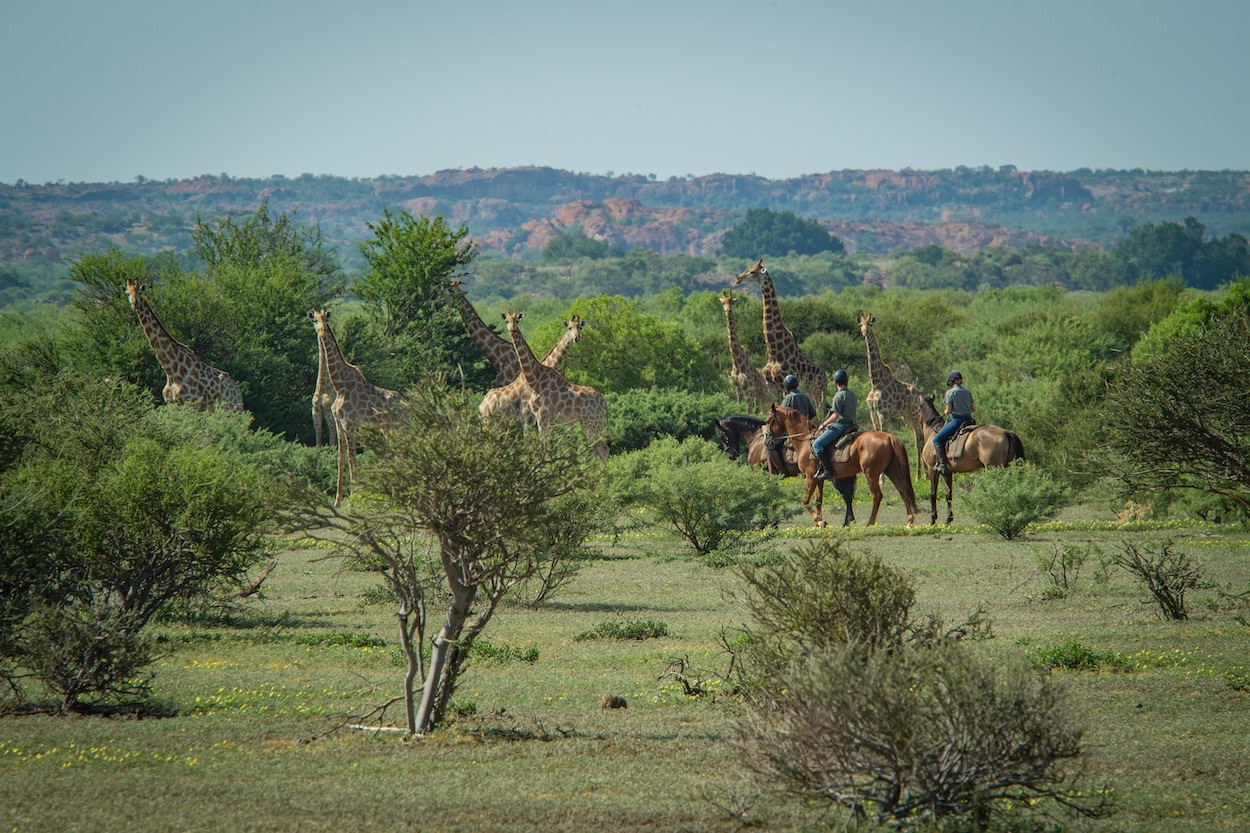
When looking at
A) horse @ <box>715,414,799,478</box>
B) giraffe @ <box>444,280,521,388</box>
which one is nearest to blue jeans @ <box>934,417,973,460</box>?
horse @ <box>715,414,799,478</box>

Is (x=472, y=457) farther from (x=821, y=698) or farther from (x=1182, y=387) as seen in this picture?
(x=1182, y=387)

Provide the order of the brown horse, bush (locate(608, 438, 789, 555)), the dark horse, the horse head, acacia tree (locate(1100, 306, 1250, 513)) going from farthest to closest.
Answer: the horse head
the dark horse
the brown horse
bush (locate(608, 438, 789, 555))
acacia tree (locate(1100, 306, 1250, 513))

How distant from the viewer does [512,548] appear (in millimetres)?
8250

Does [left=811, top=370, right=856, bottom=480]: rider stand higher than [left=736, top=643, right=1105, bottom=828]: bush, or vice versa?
[left=736, top=643, right=1105, bottom=828]: bush

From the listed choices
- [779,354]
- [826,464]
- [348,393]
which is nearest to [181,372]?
[348,393]

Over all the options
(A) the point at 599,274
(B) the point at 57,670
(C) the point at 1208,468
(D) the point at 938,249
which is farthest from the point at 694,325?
(D) the point at 938,249

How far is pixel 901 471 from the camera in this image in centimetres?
1986

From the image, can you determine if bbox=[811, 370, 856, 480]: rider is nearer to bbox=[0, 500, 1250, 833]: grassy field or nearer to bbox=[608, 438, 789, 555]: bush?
bbox=[608, 438, 789, 555]: bush

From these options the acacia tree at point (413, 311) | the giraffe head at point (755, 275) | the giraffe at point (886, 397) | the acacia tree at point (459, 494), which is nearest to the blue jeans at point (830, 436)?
the giraffe at point (886, 397)

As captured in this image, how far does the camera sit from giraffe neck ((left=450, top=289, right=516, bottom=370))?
2820cm

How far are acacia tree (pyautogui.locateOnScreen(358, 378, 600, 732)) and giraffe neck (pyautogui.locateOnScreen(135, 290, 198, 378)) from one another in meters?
19.8

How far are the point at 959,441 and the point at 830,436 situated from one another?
254 centimetres

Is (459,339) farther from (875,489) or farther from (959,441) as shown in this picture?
(959,441)

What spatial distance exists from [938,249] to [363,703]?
181 meters
